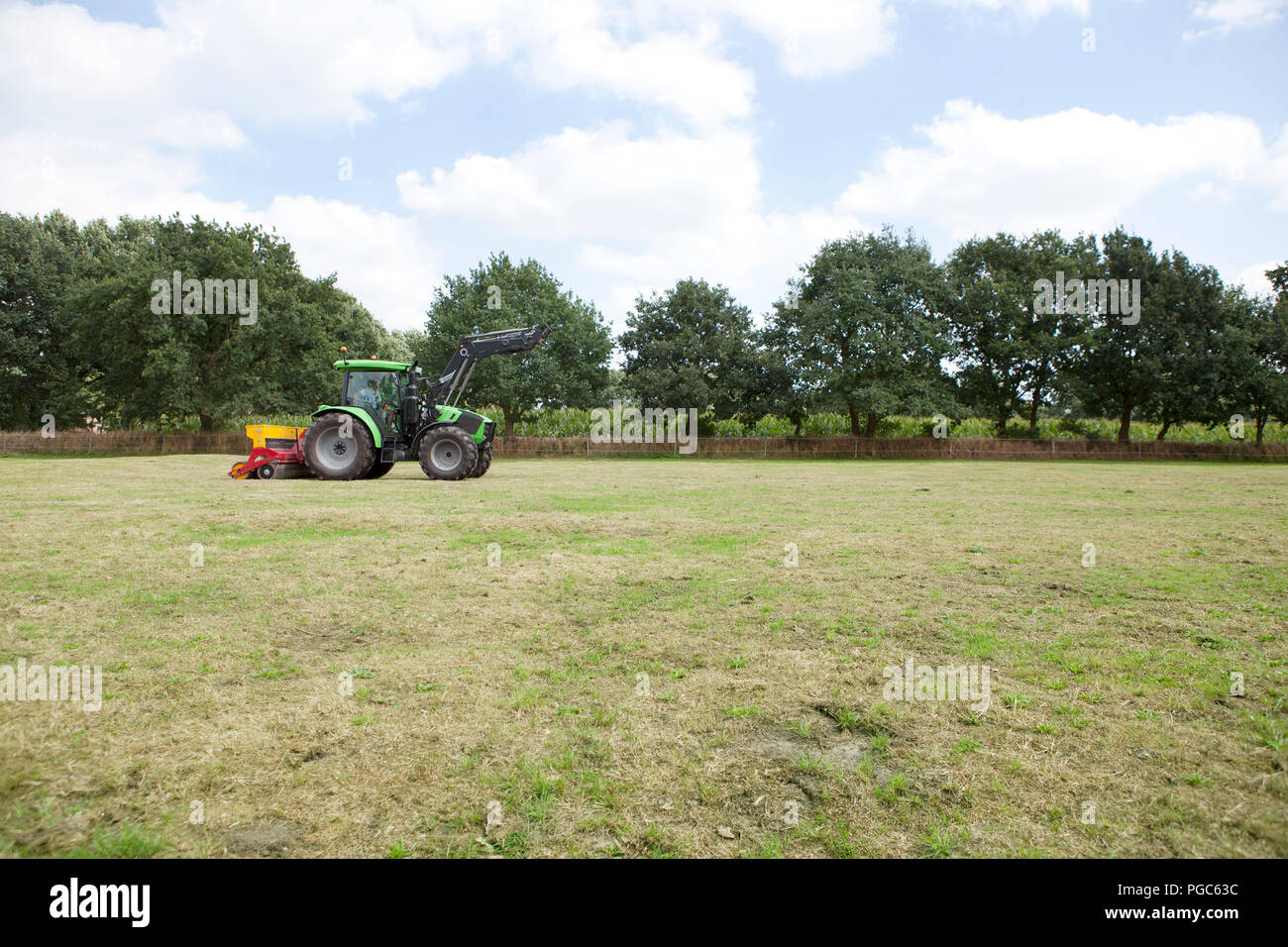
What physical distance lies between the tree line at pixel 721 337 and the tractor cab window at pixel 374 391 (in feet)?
81.2

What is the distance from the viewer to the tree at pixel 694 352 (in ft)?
145

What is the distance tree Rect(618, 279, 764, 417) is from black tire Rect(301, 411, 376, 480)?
2749cm

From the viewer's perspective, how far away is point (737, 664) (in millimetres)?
4613

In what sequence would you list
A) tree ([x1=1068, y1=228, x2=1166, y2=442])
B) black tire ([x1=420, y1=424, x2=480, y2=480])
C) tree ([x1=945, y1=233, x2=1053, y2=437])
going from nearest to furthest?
1. black tire ([x1=420, y1=424, x2=480, y2=480])
2. tree ([x1=1068, y1=228, x2=1166, y2=442])
3. tree ([x1=945, y1=233, x2=1053, y2=437])

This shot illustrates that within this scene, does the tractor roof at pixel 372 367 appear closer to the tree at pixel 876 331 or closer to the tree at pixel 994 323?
the tree at pixel 876 331

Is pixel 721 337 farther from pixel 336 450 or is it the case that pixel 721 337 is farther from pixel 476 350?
pixel 336 450

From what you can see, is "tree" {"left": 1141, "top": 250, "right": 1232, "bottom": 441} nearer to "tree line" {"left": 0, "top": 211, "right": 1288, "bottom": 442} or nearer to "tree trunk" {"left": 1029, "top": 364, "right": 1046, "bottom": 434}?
"tree line" {"left": 0, "top": 211, "right": 1288, "bottom": 442}

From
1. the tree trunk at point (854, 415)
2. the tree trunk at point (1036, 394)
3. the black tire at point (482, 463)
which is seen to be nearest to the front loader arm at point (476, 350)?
the black tire at point (482, 463)

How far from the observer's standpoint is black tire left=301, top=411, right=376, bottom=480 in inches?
711

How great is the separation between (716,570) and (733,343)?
39.2 meters

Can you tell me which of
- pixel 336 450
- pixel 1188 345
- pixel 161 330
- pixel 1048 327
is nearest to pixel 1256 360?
pixel 1188 345

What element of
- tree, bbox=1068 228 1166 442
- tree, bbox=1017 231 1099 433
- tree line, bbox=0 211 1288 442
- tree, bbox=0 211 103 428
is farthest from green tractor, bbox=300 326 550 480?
tree, bbox=0 211 103 428

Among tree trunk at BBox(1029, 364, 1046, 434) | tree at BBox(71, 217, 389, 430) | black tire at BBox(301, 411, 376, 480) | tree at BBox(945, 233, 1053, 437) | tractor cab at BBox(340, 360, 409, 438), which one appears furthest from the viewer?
tree trunk at BBox(1029, 364, 1046, 434)

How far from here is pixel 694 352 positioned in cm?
4531
